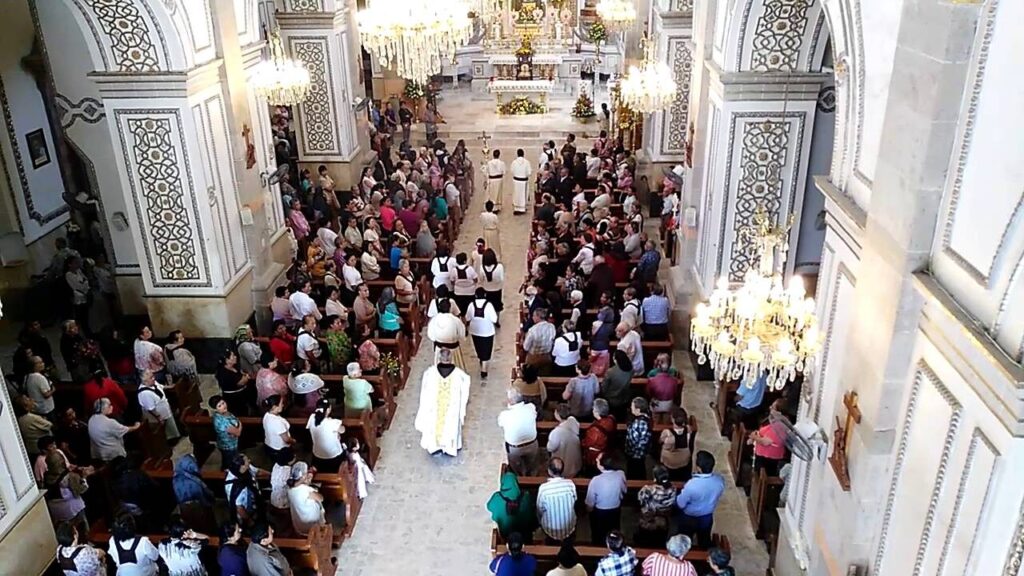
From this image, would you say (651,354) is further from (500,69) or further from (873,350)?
(500,69)

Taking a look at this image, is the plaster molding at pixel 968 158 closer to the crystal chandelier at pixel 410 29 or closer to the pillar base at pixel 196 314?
the crystal chandelier at pixel 410 29

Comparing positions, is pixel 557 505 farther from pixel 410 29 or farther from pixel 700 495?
pixel 410 29

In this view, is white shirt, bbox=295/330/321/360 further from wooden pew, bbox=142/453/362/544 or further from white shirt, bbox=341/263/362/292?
wooden pew, bbox=142/453/362/544

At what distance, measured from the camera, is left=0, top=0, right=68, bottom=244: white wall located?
38.7 ft

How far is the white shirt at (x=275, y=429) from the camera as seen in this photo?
8125 mm

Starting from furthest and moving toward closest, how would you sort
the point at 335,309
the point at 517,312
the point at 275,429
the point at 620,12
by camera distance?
the point at 620,12 < the point at 517,312 < the point at 335,309 < the point at 275,429

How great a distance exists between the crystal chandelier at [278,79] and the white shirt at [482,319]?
435 cm

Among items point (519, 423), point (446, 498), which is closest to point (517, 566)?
point (519, 423)

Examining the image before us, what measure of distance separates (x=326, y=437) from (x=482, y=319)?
265 centimetres

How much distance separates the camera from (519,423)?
816cm

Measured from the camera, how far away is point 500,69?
2439cm

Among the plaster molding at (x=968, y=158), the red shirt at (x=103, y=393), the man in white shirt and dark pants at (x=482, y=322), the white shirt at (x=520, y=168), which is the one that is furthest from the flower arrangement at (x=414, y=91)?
the plaster molding at (x=968, y=158)

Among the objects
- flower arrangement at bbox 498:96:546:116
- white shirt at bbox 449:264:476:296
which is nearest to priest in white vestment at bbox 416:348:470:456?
white shirt at bbox 449:264:476:296

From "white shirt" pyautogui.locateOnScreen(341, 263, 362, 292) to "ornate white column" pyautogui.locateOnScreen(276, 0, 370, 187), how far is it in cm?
539
